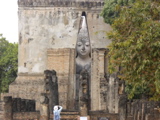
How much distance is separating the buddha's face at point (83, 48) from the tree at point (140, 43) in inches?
533

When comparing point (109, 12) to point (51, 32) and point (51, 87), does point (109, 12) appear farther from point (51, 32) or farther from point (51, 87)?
point (51, 87)

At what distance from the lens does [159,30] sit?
45.3 ft

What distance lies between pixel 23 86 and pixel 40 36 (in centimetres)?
375

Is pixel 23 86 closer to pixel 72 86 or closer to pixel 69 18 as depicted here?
pixel 72 86

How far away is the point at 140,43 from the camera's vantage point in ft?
45.9

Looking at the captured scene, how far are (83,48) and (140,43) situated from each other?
16.5m

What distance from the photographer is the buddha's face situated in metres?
30.4

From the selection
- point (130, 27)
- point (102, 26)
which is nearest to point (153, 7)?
point (130, 27)

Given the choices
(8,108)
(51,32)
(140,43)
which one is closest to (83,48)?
(51,32)

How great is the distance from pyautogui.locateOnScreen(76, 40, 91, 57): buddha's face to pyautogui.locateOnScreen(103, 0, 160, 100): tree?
13.5 m

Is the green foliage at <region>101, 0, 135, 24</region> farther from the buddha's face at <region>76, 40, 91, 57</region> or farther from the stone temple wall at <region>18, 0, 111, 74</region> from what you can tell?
the buddha's face at <region>76, 40, 91, 57</region>

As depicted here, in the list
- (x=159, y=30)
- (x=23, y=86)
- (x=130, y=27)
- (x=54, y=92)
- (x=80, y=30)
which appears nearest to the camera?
(x=159, y=30)

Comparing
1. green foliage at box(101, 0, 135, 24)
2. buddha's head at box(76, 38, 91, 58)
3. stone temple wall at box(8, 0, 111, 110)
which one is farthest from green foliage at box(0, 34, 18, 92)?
green foliage at box(101, 0, 135, 24)

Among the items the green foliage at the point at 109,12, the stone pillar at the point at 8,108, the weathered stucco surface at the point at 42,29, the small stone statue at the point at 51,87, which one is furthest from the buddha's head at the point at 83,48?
the stone pillar at the point at 8,108
